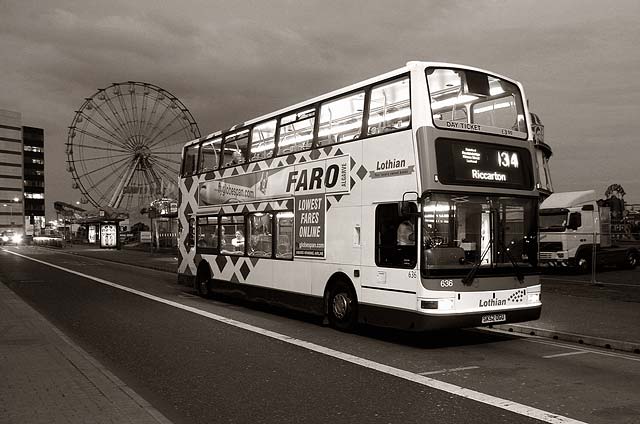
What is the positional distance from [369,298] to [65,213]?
74.7 m

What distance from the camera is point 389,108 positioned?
31.9ft

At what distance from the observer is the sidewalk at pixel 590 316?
9.48 metres

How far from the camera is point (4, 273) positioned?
24.8 meters

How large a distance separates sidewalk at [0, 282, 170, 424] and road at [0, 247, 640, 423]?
434 millimetres

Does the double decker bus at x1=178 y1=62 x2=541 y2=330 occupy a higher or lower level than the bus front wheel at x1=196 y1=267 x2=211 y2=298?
higher

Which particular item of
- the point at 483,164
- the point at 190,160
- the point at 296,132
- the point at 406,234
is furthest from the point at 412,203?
the point at 190,160

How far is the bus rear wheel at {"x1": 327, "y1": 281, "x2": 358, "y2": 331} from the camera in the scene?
404 inches

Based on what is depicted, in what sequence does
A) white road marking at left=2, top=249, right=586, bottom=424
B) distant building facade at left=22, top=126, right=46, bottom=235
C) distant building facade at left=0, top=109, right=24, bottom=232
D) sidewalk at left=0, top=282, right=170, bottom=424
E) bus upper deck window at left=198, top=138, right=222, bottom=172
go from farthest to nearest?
distant building facade at left=22, top=126, right=46, bottom=235 → distant building facade at left=0, top=109, right=24, bottom=232 → bus upper deck window at left=198, top=138, right=222, bottom=172 → white road marking at left=2, top=249, right=586, bottom=424 → sidewalk at left=0, top=282, right=170, bottom=424

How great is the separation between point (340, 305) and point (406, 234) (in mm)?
2184

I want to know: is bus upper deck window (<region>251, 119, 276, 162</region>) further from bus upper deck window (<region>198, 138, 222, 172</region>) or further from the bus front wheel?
the bus front wheel

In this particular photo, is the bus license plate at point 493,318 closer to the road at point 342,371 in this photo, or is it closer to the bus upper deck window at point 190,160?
the road at point 342,371

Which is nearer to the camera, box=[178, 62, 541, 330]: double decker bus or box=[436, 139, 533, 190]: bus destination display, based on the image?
box=[178, 62, 541, 330]: double decker bus

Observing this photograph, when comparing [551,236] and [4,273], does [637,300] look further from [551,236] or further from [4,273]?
[4,273]

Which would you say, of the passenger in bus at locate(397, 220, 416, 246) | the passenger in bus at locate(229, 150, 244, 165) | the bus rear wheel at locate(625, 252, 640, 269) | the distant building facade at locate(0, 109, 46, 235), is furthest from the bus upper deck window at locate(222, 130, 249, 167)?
the distant building facade at locate(0, 109, 46, 235)
